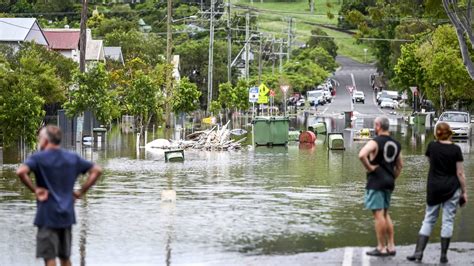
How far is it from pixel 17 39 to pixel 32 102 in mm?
35629

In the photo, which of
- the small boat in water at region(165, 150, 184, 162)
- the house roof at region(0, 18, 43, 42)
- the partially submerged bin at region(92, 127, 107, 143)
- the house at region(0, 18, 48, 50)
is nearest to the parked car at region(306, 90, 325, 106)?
the house at region(0, 18, 48, 50)

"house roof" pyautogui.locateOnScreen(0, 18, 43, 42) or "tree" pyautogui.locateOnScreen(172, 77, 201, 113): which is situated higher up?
"house roof" pyautogui.locateOnScreen(0, 18, 43, 42)

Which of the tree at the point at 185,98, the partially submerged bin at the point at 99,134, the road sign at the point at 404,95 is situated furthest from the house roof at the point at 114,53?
the partially submerged bin at the point at 99,134

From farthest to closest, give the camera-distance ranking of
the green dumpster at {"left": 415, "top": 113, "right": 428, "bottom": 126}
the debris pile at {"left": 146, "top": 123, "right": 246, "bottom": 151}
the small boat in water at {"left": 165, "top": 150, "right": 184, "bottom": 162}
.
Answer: the green dumpster at {"left": 415, "top": 113, "right": 428, "bottom": 126} < the debris pile at {"left": 146, "top": 123, "right": 246, "bottom": 151} < the small boat in water at {"left": 165, "top": 150, "right": 184, "bottom": 162}

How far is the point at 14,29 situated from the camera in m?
73.3

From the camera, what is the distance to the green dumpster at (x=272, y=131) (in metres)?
45.1

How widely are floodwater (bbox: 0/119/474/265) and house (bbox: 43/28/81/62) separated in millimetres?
49806

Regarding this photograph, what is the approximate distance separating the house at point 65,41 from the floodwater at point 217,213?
49806 mm

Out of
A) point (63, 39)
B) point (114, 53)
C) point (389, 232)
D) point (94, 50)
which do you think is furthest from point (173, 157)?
point (114, 53)

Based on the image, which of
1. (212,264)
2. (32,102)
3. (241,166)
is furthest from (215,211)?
(32,102)

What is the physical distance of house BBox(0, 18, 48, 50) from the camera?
7041 centimetres

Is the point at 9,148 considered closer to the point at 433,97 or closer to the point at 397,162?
the point at 397,162

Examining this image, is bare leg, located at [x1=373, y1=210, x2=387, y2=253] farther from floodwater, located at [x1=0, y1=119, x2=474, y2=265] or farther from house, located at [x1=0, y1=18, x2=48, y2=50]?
house, located at [x1=0, y1=18, x2=48, y2=50]

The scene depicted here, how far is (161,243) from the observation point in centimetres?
1543
